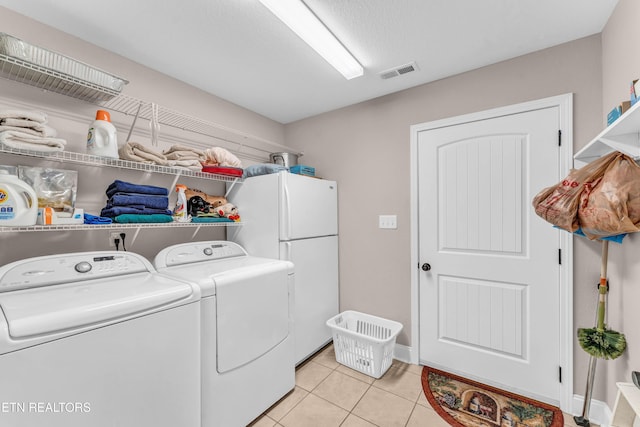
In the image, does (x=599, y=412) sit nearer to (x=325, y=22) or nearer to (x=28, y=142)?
(x=325, y=22)

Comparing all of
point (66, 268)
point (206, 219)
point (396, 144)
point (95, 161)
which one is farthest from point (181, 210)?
point (396, 144)

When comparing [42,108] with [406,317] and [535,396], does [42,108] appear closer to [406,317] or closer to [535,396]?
[406,317]

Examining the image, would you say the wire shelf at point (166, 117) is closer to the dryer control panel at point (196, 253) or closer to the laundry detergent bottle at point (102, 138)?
the laundry detergent bottle at point (102, 138)

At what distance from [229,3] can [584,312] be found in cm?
277

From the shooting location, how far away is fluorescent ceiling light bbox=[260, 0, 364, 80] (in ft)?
4.51

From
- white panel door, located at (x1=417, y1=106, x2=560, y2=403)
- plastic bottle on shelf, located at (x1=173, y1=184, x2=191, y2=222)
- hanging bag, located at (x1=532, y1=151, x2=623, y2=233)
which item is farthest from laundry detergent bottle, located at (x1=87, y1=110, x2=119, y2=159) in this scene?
hanging bag, located at (x1=532, y1=151, x2=623, y2=233)

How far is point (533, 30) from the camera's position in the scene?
5.35ft

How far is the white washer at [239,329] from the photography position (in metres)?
1.44

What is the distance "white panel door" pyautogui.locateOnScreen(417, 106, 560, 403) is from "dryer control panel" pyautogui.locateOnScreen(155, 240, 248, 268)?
159 centimetres

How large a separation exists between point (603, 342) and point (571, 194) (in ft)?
2.69

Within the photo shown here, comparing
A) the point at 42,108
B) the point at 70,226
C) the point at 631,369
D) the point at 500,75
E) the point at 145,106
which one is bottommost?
the point at 631,369

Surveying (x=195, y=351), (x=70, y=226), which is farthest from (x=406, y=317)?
(x=70, y=226)

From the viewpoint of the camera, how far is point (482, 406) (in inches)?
70.8

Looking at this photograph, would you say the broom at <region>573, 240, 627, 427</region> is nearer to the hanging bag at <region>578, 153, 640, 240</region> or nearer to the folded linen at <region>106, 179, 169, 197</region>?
the hanging bag at <region>578, 153, 640, 240</region>
